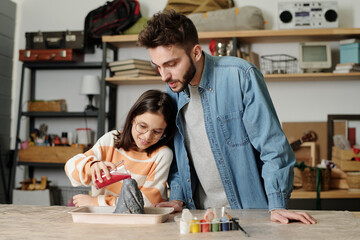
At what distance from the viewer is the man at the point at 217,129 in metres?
1.40

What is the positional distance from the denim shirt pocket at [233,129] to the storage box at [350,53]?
2293 mm

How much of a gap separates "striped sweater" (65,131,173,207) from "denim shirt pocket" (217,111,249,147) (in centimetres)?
26

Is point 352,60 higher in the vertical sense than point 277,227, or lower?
higher

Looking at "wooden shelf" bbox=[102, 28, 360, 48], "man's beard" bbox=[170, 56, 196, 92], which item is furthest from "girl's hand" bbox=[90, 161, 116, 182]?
"wooden shelf" bbox=[102, 28, 360, 48]

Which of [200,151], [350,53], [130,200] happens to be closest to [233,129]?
[200,151]

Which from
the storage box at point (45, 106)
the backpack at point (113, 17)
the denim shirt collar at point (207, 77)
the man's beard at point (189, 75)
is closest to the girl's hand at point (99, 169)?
the man's beard at point (189, 75)

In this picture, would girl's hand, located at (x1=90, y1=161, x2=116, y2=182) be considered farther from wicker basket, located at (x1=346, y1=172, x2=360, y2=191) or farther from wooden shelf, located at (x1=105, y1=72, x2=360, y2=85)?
wicker basket, located at (x1=346, y1=172, x2=360, y2=191)

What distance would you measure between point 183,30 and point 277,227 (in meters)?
0.70

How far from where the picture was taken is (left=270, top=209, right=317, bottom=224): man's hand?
1224 mm

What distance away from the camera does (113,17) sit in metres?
3.78

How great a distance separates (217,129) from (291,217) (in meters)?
0.45

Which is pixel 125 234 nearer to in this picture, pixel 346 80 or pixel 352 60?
pixel 352 60

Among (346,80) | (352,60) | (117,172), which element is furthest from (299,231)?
(346,80)

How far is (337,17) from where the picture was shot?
349cm
